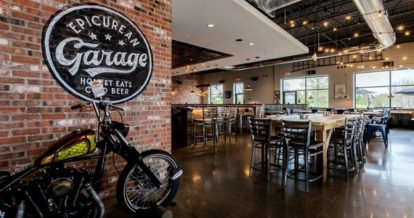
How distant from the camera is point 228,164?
4.56 m

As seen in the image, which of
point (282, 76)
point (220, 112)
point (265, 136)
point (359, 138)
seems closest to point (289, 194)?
point (265, 136)

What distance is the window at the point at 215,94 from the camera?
1848cm

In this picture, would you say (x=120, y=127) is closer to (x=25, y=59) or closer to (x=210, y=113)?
(x=25, y=59)

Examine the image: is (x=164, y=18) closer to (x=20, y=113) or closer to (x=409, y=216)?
(x=20, y=113)

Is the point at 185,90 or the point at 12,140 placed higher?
the point at 185,90

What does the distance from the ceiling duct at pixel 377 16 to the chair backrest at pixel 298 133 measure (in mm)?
2989

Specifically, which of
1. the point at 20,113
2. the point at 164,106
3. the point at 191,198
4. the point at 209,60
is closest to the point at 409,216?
the point at 191,198

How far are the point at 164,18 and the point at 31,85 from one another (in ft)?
5.85

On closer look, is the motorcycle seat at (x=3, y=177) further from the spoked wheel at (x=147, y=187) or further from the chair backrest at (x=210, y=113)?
the chair backrest at (x=210, y=113)

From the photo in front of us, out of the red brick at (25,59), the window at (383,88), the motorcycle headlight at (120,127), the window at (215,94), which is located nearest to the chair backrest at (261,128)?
the motorcycle headlight at (120,127)

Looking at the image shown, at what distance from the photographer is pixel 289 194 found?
10.2ft

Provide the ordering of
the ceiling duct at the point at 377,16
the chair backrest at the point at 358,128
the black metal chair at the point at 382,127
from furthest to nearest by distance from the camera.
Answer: the black metal chair at the point at 382,127, the ceiling duct at the point at 377,16, the chair backrest at the point at 358,128

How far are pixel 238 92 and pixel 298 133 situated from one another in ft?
46.5

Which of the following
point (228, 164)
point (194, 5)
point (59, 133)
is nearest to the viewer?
point (59, 133)
